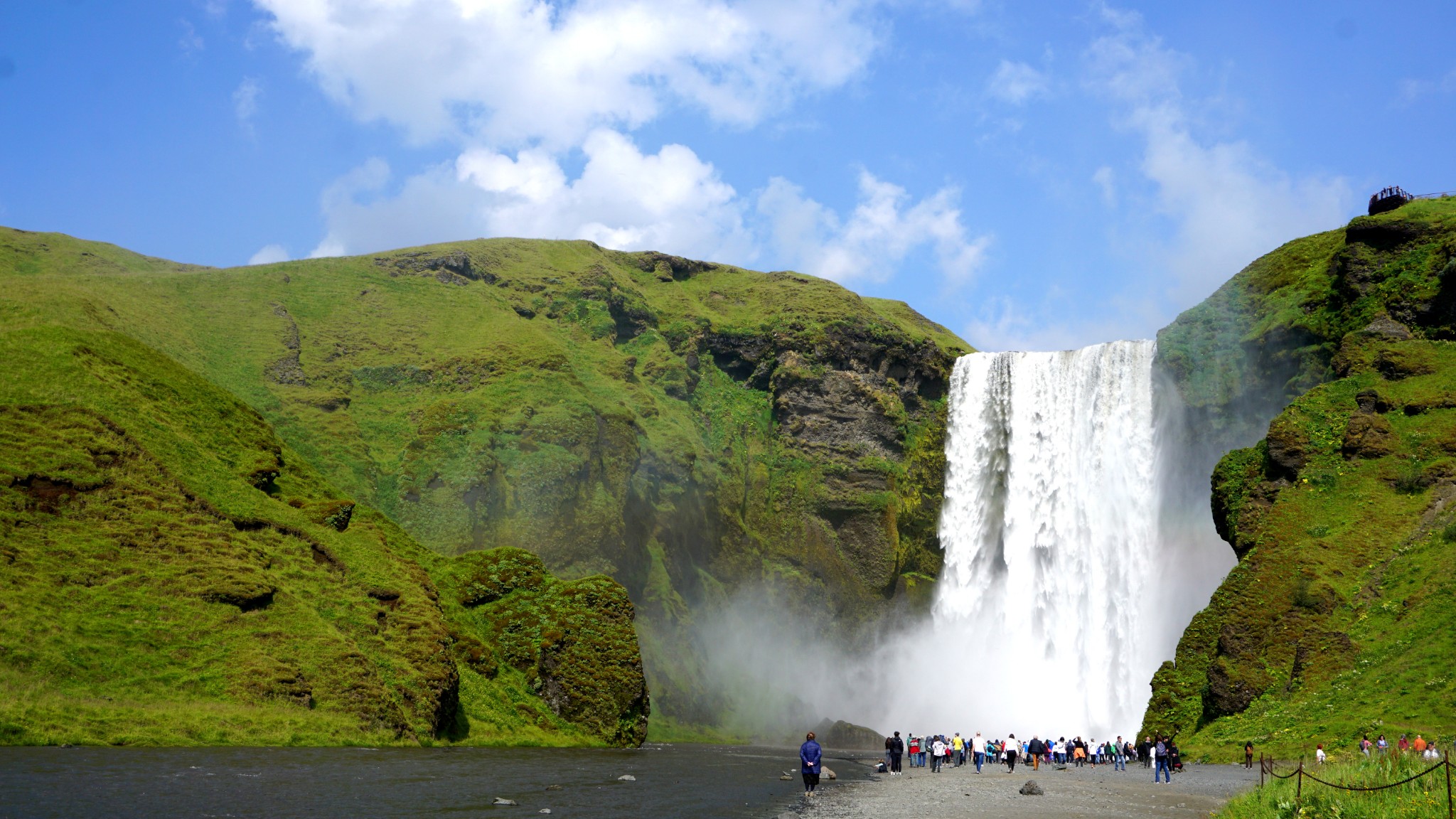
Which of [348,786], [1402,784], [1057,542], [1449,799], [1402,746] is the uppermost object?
[1057,542]

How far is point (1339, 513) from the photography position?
51.0 m

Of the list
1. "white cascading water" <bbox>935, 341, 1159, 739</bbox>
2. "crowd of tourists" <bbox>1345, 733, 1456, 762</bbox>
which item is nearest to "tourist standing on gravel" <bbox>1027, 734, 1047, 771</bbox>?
"crowd of tourists" <bbox>1345, 733, 1456, 762</bbox>

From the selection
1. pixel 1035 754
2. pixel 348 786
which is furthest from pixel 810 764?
pixel 1035 754

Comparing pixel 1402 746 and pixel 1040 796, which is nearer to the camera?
pixel 1402 746

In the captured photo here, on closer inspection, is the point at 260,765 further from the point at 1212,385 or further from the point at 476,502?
the point at 1212,385

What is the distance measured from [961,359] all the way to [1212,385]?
110 ft

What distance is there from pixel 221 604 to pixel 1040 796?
2893cm

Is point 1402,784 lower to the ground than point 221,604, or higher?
lower

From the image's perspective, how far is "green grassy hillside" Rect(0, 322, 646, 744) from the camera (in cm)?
3331

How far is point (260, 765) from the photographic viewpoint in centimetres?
2831

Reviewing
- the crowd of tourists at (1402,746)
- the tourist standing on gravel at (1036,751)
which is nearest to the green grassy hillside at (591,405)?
the tourist standing on gravel at (1036,751)

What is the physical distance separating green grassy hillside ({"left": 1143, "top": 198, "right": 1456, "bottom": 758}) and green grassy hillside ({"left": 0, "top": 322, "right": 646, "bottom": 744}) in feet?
98.7

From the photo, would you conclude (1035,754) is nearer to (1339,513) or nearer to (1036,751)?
(1036,751)

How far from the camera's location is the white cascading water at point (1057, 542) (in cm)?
7538
